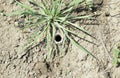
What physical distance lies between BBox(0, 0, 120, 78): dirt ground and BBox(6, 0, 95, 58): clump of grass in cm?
6

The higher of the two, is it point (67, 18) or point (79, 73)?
point (67, 18)

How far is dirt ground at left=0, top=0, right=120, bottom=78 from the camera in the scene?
7.06 ft

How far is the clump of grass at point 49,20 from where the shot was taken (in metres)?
2.19

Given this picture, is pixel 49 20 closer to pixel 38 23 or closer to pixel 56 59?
pixel 38 23

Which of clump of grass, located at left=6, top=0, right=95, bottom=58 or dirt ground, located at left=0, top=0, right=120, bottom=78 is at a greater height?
clump of grass, located at left=6, top=0, right=95, bottom=58

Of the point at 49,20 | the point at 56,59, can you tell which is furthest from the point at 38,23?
the point at 56,59

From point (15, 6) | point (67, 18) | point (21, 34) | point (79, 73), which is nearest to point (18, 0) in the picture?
point (15, 6)

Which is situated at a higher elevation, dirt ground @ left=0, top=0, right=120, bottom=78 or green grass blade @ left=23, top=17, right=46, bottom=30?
green grass blade @ left=23, top=17, right=46, bottom=30

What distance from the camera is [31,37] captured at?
2.18 metres

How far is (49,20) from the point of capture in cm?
221

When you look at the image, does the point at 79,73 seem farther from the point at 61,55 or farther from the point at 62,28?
the point at 62,28

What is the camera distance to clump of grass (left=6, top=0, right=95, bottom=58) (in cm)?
219

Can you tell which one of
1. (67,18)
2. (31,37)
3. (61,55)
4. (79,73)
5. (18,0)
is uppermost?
(18,0)

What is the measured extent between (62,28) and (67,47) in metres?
0.17
